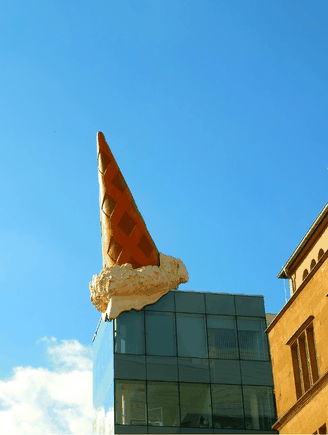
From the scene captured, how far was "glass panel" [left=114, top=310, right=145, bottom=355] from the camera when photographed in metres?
40.7

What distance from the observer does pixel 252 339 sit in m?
42.7

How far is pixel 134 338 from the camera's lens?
1614 inches

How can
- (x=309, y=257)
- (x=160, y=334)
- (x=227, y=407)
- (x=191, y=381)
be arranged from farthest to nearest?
(x=309, y=257) < (x=160, y=334) < (x=191, y=381) < (x=227, y=407)

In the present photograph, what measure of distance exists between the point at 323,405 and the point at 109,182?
2409 centimetres

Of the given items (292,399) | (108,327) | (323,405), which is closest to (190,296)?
(108,327)

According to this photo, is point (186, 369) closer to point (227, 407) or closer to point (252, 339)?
point (227, 407)

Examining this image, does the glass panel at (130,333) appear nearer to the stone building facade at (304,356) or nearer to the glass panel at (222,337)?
the glass panel at (222,337)

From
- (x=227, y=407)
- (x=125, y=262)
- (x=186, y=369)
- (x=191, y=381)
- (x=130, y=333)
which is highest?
(x=125, y=262)

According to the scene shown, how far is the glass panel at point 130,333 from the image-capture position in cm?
4069

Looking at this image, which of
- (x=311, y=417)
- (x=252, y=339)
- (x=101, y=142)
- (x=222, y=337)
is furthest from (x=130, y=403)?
(x=311, y=417)

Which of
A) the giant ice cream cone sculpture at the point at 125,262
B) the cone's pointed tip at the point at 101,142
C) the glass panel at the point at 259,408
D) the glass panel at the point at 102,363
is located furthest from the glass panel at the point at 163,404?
the cone's pointed tip at the point at 101,142

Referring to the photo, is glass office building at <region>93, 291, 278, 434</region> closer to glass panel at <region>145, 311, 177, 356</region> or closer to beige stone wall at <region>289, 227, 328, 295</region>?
glass panel at <region>145, 311, 177, 356</region>

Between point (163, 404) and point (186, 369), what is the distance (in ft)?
7.35

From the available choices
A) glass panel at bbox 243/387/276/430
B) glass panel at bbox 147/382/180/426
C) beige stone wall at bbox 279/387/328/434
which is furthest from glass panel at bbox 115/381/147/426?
beige stone wall at bbox 279/387/328/434
